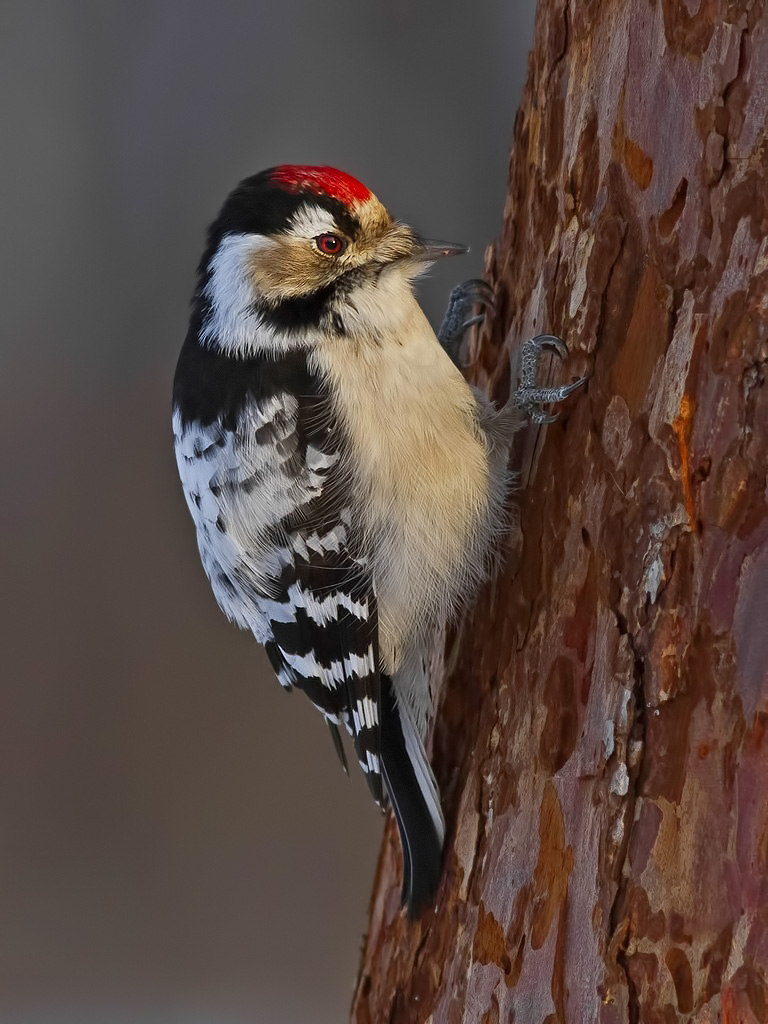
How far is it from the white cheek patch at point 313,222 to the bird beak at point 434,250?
0.59 ft

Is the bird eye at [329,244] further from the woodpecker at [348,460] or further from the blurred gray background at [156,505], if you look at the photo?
the blurred gray background at [156,505]

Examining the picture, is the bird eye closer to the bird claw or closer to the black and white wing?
the black and white wing

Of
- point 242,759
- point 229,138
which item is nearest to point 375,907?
point 242,759

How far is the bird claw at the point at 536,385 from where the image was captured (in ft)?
5.37

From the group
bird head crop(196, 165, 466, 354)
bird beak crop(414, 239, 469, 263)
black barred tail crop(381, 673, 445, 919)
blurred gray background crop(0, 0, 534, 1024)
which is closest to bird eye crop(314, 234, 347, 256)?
bird head crop(196, 165, 466, 354)

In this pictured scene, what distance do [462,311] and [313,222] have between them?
16.5 inches

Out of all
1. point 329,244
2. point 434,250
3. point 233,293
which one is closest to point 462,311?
point 434,250

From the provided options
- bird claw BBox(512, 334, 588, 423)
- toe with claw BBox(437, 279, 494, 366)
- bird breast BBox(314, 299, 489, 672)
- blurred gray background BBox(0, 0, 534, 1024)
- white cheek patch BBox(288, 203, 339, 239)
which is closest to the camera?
bird claw BBox(512, 334, 588, 423)

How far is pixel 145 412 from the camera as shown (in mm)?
3670

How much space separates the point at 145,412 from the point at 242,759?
1271 millimetres

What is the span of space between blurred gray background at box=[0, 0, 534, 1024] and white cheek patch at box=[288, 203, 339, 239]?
171cm

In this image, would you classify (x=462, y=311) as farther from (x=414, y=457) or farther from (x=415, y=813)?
(x=415, y=813)

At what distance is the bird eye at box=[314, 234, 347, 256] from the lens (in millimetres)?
1947

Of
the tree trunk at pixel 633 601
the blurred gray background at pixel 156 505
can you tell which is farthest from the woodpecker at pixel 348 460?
the blurred gray background at pixel 156 505
